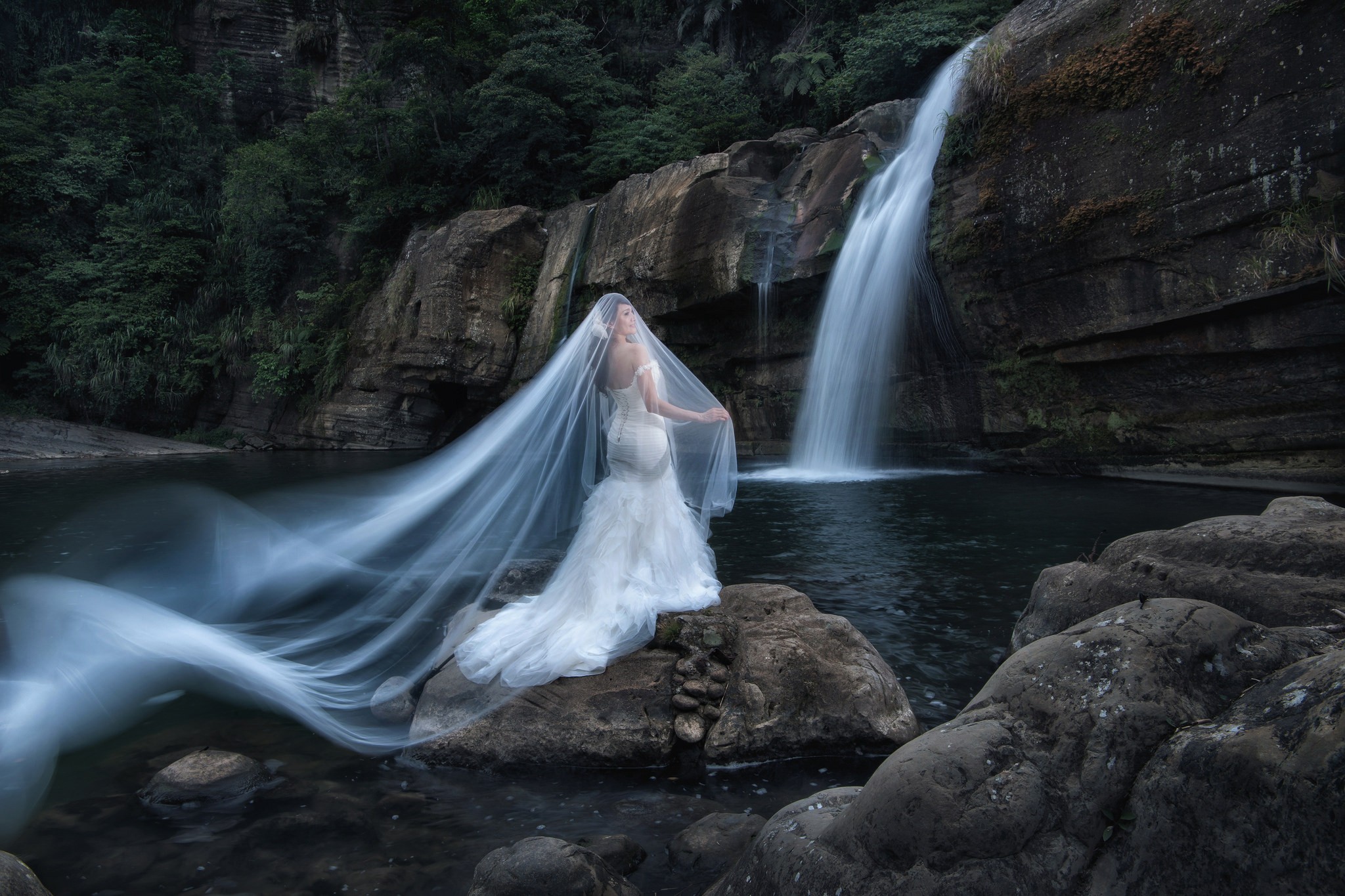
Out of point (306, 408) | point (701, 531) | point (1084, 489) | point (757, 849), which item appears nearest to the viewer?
point (757, 849)

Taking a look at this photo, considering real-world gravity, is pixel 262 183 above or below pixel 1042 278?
above

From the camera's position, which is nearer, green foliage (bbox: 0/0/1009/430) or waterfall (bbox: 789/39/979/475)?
waterfall (bbox: 789/39/979/475)

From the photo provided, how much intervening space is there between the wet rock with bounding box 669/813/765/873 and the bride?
4.43 feet

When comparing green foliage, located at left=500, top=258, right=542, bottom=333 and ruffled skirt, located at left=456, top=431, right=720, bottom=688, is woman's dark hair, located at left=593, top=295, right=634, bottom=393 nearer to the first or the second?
ruffled skirt, located at left=456, top=431, right=720, bottom=688

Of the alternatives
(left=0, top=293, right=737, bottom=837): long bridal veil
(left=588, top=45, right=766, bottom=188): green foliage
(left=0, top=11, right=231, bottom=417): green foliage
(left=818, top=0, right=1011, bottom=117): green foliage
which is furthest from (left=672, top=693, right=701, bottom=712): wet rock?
(left=0, top=11, right=231, bottom=417): green foliage

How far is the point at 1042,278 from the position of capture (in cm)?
1255

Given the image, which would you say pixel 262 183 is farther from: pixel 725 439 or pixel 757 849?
pixel 757 849

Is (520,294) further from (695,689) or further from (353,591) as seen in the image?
(695,689)

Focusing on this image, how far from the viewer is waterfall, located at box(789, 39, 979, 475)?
1434cm

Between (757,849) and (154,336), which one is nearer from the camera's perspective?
(757,849)

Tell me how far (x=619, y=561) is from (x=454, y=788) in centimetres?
169

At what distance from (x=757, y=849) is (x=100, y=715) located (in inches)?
174

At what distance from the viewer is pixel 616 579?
5102 millimetres

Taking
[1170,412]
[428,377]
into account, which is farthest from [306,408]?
[1170,412]
